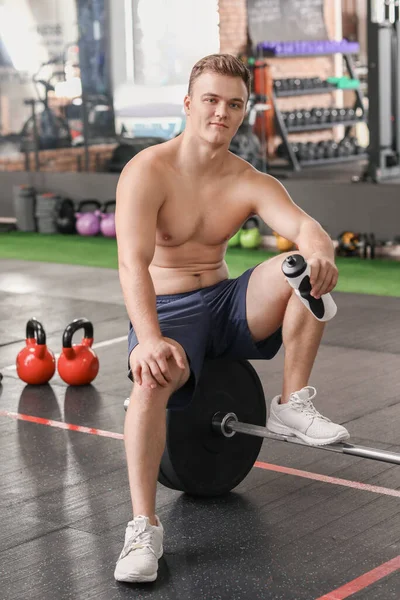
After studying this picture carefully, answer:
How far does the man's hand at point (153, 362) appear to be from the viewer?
2160 mm

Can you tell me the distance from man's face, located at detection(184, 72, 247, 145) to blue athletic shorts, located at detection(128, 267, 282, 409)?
0.36 meters

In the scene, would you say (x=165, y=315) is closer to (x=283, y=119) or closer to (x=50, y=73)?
(x=283, y=119)

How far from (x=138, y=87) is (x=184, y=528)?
6.56 m

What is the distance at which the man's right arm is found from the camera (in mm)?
2246

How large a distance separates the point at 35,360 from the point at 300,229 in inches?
65.2

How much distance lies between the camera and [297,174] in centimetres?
765

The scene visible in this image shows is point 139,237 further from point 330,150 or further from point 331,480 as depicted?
point 330,150

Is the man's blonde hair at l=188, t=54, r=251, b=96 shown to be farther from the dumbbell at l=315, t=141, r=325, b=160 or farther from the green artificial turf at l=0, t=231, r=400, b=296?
the dumbbell at l=315, t=141, r=325, b=160

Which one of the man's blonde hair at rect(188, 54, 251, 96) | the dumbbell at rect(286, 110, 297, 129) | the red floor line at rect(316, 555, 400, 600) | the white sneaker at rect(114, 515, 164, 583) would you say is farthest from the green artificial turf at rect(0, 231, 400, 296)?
the white sneaker at rect(114, 515, 164, 583)

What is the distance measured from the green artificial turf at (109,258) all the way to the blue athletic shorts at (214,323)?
3.15 m

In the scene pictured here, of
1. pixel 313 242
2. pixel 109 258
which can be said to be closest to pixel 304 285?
pixel 313 242

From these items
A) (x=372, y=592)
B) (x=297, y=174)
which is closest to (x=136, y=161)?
(x=372, y=592)

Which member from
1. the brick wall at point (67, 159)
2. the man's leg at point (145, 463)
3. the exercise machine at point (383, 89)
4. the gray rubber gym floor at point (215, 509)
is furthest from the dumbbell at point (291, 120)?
the man's leg at point (145, 463)

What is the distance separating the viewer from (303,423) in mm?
2439
